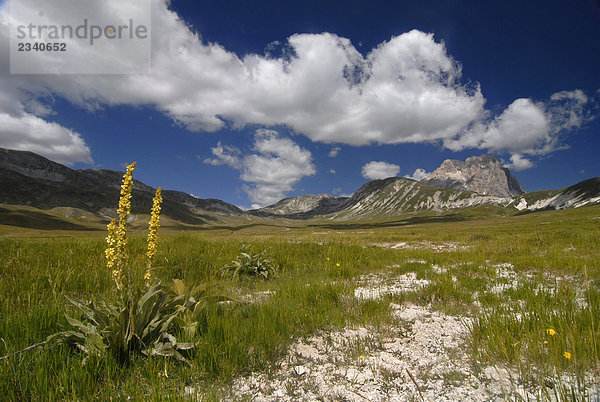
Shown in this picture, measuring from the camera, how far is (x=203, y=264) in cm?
852

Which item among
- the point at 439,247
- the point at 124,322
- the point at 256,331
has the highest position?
the point at 124,322

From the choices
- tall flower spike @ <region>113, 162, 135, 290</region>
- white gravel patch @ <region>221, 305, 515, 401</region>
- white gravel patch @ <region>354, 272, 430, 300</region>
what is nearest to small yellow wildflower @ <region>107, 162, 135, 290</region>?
tall flower spike @ <region>113, 162, 135, 290</region>

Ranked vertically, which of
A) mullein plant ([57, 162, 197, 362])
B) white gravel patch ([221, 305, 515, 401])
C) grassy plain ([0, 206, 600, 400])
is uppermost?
mullein plant ([57, 162, 197, 362])

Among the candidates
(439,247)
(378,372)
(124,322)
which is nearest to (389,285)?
(378,372)

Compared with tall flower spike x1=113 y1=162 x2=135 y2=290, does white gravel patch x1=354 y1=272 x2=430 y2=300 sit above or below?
below

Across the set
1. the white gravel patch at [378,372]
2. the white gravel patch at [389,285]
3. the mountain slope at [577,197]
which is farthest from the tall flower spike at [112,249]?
the mountain slope at [577,197]

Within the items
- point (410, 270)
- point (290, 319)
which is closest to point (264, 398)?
point (290, 319)

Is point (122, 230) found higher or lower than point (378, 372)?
higher

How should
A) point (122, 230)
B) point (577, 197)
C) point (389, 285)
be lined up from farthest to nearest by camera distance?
point (577, 197) → point (389, 285) → point (122, 230)

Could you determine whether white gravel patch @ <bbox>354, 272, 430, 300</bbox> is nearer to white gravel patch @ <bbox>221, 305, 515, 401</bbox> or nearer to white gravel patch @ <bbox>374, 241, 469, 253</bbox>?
white gravel patch @ <bbox>221, 305, 515, 401</bbox>

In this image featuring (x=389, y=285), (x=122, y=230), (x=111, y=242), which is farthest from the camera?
(x=389, y=285)

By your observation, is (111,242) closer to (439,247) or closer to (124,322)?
(124,322)

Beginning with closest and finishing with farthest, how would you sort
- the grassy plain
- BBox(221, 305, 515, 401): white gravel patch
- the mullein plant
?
the grassy plain, BBox(221, 305, 515, 401): white gravel patch, the mullein plant

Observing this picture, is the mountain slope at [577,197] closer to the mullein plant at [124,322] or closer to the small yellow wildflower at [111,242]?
the mullein plant at [124,322]
